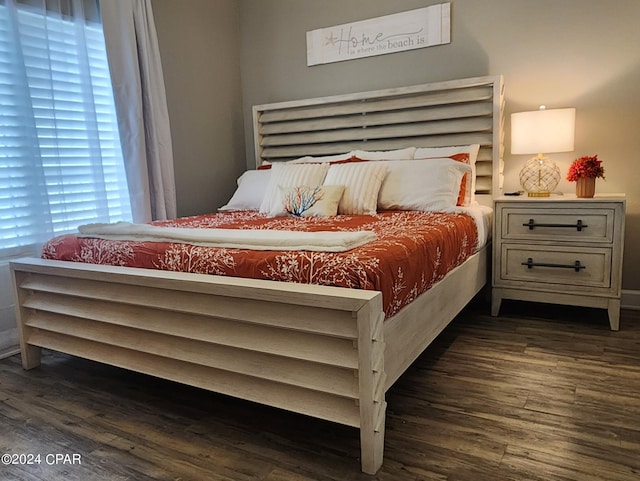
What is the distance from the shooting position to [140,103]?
A: 308cm

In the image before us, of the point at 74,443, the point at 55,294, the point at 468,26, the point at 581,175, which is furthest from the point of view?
the point at 468,26

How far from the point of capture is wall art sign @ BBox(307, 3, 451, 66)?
326 cm

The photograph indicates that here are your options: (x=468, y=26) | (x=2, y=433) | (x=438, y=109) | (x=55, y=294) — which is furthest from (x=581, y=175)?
(x=2, y=433)

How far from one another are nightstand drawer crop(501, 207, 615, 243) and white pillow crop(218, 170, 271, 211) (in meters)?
1.58

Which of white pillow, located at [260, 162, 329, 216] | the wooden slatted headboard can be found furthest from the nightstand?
white pillow, located at [260, 162, 329, 216]

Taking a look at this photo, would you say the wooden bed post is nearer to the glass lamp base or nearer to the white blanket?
the white blanket

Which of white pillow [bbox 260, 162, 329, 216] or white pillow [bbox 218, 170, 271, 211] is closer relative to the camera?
white pillow [bbox 260, 162, 329, 216]

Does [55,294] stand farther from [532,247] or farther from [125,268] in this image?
[532,247]

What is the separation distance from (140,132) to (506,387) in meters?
2.55

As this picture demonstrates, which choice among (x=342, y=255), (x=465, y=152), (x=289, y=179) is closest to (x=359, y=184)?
(x=289, y=179)

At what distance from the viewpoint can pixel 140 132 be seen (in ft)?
10.1

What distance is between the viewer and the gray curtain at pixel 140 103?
298 cm

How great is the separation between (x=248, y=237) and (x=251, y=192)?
1.62 metres

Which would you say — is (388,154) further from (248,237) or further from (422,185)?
(248,237)
